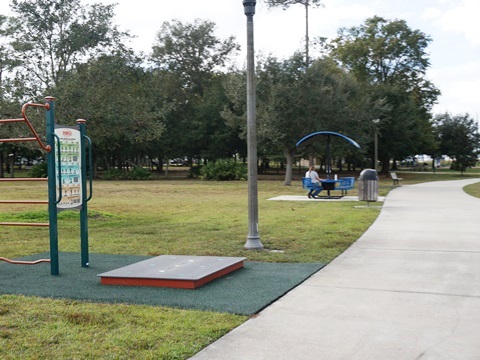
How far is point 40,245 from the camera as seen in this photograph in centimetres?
1006

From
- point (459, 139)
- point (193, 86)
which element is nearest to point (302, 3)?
point (193, 86)

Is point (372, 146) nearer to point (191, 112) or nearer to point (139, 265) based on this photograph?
point (191, 112)

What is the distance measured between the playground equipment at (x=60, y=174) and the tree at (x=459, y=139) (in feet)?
187

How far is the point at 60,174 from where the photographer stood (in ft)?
24.4

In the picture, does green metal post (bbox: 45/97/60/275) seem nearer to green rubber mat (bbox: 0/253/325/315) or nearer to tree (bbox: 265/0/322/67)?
green rubber mat (bbox: 0/253/325/315)

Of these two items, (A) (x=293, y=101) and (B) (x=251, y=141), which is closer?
(B) (x=251, y=141)

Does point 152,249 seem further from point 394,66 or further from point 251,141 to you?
point 394,66

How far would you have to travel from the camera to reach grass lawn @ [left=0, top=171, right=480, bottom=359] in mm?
4320

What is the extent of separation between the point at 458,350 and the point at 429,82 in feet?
182

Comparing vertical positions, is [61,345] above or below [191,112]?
below

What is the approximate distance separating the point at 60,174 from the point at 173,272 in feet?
7.00

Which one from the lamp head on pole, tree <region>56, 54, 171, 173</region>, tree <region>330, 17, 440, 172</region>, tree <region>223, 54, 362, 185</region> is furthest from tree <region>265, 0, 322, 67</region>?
the lamp head on pole

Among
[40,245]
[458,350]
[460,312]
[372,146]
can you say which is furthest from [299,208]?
[372,146]

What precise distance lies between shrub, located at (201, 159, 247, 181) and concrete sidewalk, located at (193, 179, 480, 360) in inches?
1333
